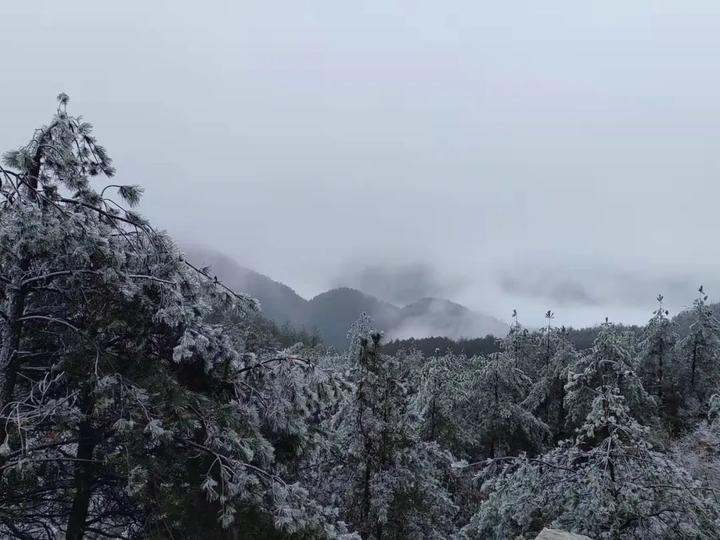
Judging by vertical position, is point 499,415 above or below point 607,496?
above

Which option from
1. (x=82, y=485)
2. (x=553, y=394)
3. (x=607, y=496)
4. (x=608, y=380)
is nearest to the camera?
(x=82, y=485)

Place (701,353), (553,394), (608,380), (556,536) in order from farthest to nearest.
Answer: (701,353) < (553,394) < (608,380) < (556,536)

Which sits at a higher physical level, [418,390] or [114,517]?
[418,390]

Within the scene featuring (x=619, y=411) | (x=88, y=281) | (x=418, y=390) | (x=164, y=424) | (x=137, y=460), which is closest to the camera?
(x=137, y=460)

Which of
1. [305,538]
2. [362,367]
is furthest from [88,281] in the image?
[362,367]

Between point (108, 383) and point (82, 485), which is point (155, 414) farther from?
point (82, 485)

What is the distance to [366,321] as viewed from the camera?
701 inches

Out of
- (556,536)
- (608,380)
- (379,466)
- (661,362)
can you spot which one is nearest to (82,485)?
(556,536)

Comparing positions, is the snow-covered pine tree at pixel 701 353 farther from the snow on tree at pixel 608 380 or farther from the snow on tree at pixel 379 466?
the snow on tree at pixel 379 466

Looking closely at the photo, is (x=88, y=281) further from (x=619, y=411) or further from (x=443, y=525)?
(x=443, y=525)

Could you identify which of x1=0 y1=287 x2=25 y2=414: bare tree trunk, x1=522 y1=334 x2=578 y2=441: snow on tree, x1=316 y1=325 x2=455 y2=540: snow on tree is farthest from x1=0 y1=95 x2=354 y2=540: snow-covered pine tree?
x1=522 y1=334 x2=578 y2=441: snow on tree

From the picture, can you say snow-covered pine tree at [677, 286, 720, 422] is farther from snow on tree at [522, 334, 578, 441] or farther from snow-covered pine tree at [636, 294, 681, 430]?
snow on tree at [522, 334, 578, 441]

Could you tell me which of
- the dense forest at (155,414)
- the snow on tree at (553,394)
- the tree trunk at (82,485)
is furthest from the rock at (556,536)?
the snow on tree at (553,394)

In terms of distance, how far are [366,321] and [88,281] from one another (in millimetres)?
12835
